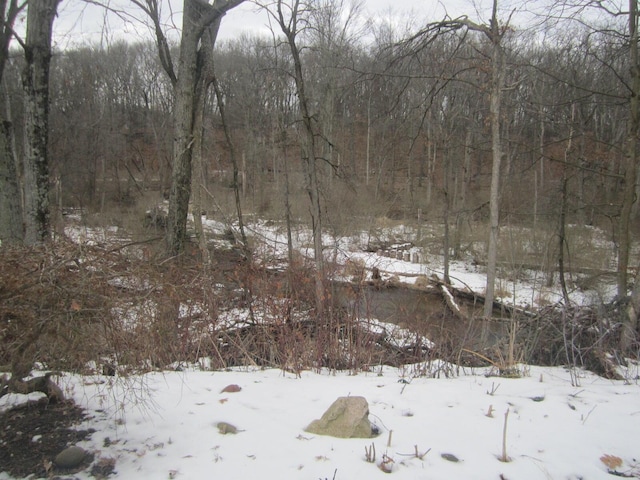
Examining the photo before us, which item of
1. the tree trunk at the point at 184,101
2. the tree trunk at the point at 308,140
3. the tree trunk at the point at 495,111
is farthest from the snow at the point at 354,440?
the tree trunk at the point at 184,101

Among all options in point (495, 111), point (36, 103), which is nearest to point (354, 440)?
point (495, 111)

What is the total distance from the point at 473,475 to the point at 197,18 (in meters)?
8.82

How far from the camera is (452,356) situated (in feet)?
19.6

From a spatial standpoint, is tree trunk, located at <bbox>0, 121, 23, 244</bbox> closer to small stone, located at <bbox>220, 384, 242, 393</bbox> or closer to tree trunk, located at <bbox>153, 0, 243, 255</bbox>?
tree trunk, located at <bbox>153, 0, 243, 255</bbox>

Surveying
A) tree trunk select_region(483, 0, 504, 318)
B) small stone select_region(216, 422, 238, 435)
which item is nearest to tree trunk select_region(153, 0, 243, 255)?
tree trunk select_region(483, 0, 504, 318)

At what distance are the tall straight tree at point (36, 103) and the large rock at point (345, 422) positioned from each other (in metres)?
6.92

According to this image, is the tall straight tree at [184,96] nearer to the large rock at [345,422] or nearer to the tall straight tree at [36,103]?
the tall straight tree at [36,103]

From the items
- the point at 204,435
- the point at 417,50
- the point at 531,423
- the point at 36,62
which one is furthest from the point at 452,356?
the point at 36,62

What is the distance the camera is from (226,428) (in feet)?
10.0

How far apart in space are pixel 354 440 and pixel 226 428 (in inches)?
34.7

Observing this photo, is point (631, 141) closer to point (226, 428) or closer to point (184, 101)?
point (184, 101)

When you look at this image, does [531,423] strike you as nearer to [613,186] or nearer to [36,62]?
[36,62]

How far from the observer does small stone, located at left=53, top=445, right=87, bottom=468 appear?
245 centimetres

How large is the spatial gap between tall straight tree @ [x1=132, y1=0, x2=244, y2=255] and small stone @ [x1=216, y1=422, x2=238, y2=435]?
551 centimetres
